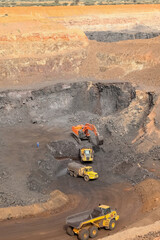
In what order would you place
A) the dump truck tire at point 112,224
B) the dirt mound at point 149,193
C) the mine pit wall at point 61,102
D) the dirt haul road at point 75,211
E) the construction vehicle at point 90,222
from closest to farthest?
the construction vehicle at point 90,222 < the dirt haul road at point 75,211 < the dump truck tire at point 112,224 < the dirt mound at point 149,193 < the mine pit wall at point 61,102

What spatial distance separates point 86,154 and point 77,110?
1309 centimetres

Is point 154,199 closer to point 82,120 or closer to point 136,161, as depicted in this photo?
point 136,161

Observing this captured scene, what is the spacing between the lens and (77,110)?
48188 millimetres

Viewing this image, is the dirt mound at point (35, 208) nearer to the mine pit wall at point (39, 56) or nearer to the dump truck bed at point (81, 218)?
the dump truck bed at point (81, 218)

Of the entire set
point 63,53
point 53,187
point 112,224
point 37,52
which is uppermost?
point 37,52

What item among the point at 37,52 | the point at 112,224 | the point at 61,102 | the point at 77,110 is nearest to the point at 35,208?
the point at 112,224

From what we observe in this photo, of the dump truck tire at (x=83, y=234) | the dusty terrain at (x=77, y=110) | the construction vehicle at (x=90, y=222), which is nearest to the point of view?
the dump truck tire at (x=83, y=234)

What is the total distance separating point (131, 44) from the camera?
5459 cm

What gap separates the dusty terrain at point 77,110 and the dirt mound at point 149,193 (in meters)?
0.10

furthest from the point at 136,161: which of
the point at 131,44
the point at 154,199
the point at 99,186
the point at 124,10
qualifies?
the point at 124,10

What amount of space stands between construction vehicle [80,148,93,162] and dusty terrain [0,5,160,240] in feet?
3.75

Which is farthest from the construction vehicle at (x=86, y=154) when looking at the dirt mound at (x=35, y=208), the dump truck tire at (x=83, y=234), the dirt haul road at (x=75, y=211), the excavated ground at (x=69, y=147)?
the dump truck tire at (x=83, y=234)

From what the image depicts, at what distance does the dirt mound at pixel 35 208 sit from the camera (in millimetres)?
26266

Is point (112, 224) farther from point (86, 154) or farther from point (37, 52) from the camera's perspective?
point (37, 52)
